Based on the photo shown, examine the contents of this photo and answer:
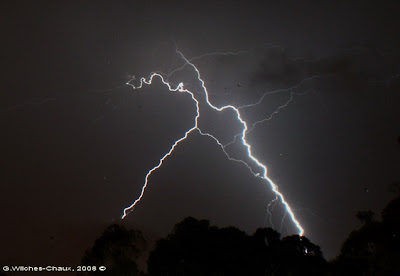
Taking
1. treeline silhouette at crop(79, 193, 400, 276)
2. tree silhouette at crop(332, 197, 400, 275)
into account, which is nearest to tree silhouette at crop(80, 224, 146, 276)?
treeline silhouette at crop(79, 193, 400, 276)

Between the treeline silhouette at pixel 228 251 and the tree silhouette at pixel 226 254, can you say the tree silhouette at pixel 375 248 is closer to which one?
the treeline silhouette at pixel 228 251

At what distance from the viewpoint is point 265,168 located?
58.9 feet

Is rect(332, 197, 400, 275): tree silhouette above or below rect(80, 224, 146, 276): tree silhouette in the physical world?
below

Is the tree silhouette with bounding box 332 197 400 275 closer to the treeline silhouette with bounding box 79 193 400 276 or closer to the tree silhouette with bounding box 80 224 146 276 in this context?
the treeline silhouette with bounding box 79 193 400 276

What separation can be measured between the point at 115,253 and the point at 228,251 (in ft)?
13.1

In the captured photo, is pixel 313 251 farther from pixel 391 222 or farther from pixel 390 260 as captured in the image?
pixel 390 260

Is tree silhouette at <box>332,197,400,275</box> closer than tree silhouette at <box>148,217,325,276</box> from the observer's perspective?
Yes

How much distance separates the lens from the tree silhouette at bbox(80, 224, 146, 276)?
13768mm

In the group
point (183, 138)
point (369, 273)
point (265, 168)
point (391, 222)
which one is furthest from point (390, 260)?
point (183, 138)

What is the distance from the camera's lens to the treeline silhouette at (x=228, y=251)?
43.9 feet

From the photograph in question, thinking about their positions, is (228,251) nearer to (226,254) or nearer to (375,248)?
(226,254)

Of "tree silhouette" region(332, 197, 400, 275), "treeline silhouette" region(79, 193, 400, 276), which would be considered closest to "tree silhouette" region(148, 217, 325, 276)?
"treeline silhouette" region(79, 193, 400, 276)

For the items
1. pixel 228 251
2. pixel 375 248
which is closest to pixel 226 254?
pixel 228 251

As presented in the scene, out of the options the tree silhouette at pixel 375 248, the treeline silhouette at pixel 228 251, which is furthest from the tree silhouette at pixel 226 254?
the tree silhouette at pixel 375 248
